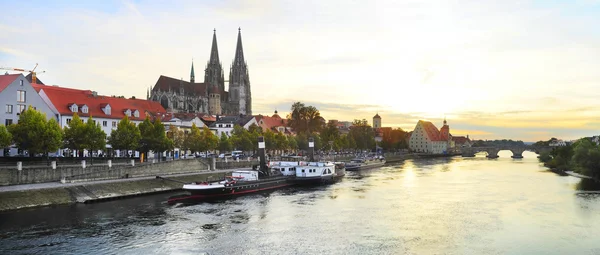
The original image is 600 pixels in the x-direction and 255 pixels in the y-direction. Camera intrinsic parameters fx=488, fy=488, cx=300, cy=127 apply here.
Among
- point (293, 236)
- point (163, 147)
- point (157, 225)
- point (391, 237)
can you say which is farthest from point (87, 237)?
point (163, 147)

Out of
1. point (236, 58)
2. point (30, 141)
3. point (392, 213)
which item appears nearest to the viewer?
point (392, 213)

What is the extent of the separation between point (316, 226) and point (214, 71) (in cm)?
15381

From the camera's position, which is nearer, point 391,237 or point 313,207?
point 391,237

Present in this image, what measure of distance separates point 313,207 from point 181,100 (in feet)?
385

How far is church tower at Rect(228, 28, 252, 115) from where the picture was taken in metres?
180

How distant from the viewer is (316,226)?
1299 inches

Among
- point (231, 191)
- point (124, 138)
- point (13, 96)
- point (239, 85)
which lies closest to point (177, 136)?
point (124, 138)

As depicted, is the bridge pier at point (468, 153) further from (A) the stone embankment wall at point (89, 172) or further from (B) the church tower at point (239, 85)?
(A) the stone embankment wall at point (89, 172)

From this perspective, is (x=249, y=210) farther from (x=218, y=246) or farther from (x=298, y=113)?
(x=298, y=113)

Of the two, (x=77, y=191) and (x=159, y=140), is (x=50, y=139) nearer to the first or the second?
(x=77, y=191)

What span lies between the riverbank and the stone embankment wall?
A: 1312mm

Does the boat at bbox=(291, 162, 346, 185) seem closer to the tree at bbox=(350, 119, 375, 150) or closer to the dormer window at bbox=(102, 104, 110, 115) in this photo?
the dormer window at bbox=(102, 104, 110, 115)

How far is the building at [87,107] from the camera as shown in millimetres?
65331

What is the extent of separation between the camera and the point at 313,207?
41.6 metres
